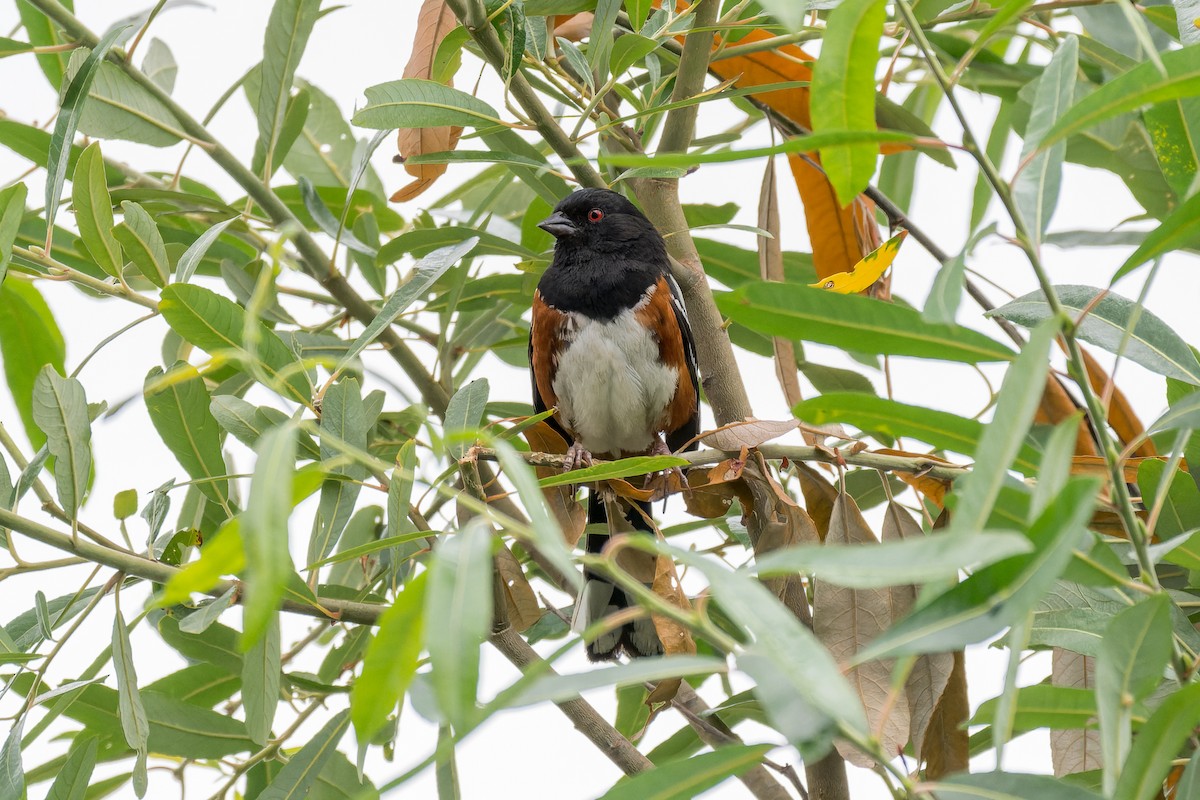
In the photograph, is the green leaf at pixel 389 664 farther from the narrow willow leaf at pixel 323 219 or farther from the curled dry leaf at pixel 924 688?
the narrow willow leaf at pixel 323 219

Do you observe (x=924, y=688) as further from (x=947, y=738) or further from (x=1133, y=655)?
(x=1133, y=655)

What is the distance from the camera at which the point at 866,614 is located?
58.5 inches

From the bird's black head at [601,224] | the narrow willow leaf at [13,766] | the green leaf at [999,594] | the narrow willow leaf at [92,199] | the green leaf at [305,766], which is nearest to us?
the green leaf at [999,594]

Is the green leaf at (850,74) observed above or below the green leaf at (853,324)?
above

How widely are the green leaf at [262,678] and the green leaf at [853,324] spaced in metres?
0.88

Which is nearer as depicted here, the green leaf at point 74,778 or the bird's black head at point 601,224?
the green leaf at point 74,778

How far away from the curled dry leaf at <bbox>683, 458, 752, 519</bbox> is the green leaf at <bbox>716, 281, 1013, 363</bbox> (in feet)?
2.14

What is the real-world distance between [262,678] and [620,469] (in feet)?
2.18

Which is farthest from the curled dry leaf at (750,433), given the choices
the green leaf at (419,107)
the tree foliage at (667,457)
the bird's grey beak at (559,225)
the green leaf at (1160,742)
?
the bird's grey beak at (559,225)

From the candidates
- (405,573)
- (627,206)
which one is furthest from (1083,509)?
(627,206)

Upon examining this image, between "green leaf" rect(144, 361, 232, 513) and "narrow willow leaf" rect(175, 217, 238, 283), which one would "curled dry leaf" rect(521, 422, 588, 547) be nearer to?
"green leaf" rect(144, 361, 232, 513)

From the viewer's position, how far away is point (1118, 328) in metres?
1.31

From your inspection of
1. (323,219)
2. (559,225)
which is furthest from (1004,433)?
(559,225)

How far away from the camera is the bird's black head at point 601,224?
9.62 feet
